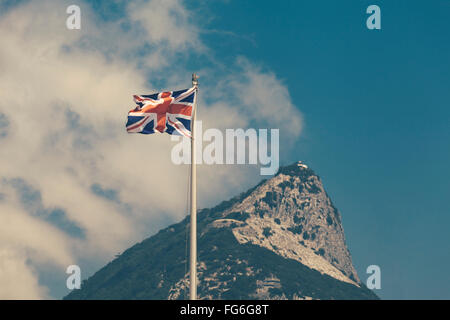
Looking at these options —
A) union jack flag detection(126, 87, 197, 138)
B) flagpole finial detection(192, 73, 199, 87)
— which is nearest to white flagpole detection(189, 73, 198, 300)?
union jack flag detection(126, 87, 197, 138)

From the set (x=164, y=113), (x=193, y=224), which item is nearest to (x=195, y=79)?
(x=164, y=113)

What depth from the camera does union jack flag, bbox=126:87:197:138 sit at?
39.2 meters

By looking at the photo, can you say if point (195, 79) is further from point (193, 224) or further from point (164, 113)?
point (193, 224)

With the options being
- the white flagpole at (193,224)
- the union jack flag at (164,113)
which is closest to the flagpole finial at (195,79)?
the union jack flag at (164,113)

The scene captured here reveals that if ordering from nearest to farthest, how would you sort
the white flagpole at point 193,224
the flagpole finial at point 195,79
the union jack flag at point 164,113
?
the white flagpole at point 193,224 < the union jack flag at point 164,113 < the flagpole finial at point 195,79

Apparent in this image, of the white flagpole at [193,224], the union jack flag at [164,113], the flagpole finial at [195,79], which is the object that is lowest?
the white flagpole at [193,224]

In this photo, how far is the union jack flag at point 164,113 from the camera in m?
39.2

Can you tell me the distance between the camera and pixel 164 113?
131 feet

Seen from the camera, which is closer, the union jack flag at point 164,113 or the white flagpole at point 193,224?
the white flagpole at point 193,224

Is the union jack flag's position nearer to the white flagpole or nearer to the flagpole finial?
the flagpole finial

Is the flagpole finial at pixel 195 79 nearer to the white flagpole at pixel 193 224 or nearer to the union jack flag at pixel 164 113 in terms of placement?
the union jack flag at pixel 164 113

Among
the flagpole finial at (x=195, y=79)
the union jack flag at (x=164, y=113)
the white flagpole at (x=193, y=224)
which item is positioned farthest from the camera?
the flagpole finial at (x=195, y=79)
